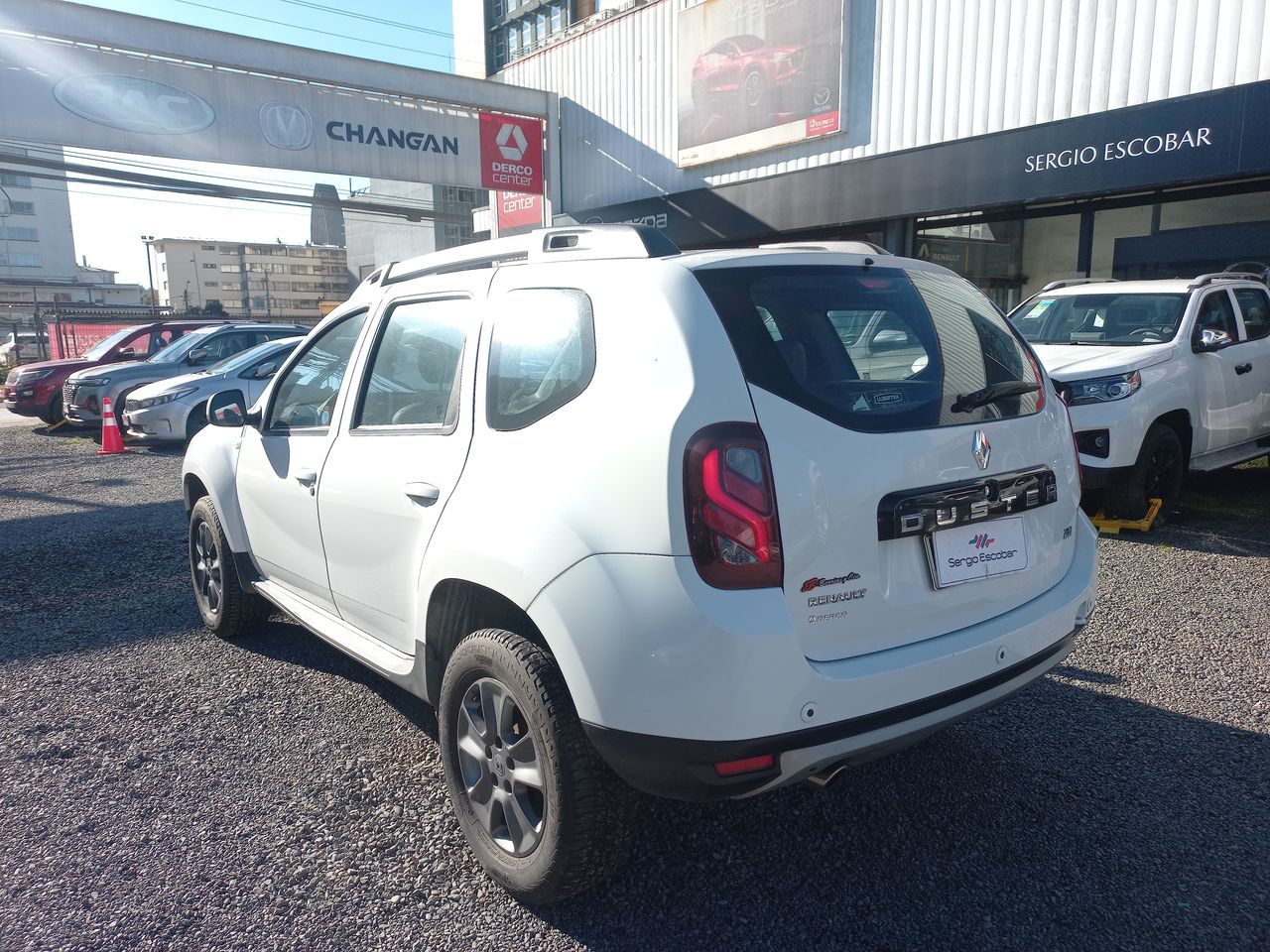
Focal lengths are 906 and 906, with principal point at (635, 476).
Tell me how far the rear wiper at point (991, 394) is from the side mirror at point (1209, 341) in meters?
4.98

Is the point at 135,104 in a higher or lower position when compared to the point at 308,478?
higher

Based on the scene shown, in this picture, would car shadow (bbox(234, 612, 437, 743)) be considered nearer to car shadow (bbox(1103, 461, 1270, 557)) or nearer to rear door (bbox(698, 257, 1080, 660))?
rear door (bbox(698, 257, 1080, 660))

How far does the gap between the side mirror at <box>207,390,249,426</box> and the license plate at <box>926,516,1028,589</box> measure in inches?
124

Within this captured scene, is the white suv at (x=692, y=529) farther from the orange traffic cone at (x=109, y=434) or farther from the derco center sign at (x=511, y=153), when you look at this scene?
the derco center sign at (x=511, y=153)

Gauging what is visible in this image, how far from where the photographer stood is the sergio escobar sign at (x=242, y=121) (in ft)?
52.2

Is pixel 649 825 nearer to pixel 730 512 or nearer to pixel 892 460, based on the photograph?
pixel 730 512

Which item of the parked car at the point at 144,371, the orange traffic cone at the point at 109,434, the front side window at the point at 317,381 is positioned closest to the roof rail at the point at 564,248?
the front side window at the point at 317,381

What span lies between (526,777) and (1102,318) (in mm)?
6809

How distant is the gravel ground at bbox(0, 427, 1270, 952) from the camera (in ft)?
7.97

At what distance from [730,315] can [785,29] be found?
1477cm

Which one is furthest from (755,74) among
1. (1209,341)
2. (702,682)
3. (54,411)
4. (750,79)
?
(702,682)

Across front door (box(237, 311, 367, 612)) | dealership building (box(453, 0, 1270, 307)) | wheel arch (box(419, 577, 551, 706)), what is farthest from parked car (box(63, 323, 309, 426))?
wheel arch (box(419, 577, 551, 706))

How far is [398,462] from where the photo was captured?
2988mm

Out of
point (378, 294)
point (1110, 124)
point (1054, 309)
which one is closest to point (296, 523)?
point (378, 294)
